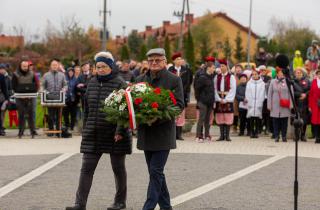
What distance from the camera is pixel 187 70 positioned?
18.9 meters

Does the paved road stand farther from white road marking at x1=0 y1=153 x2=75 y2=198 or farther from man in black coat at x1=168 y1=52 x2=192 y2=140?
man in black coat at x1=168 y1=52 x2=192 y2=140

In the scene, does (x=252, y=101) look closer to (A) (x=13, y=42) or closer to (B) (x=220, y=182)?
(B) (x=220, y=182)

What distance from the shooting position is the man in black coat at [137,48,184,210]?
28.5 ft

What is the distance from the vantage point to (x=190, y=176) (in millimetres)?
12398

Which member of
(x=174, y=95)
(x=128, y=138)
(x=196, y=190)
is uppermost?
(x=174, y=95)

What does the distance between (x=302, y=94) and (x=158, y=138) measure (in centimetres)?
1036

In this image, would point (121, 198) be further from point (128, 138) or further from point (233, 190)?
point (233, 190)

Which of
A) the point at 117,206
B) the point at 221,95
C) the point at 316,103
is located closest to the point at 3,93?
the point at 221,95

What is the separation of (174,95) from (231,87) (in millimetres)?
9900

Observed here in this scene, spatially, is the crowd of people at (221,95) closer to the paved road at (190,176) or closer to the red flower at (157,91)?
the paved road at (190,176)

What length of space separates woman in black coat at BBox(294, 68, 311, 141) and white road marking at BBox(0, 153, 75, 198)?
638cm

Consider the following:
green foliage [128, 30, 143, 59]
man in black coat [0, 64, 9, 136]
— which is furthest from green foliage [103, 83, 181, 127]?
green foliage [128, 30, 143, 59]

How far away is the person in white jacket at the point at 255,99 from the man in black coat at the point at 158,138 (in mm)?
10660

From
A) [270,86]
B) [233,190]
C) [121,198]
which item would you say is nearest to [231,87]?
[270,86]
